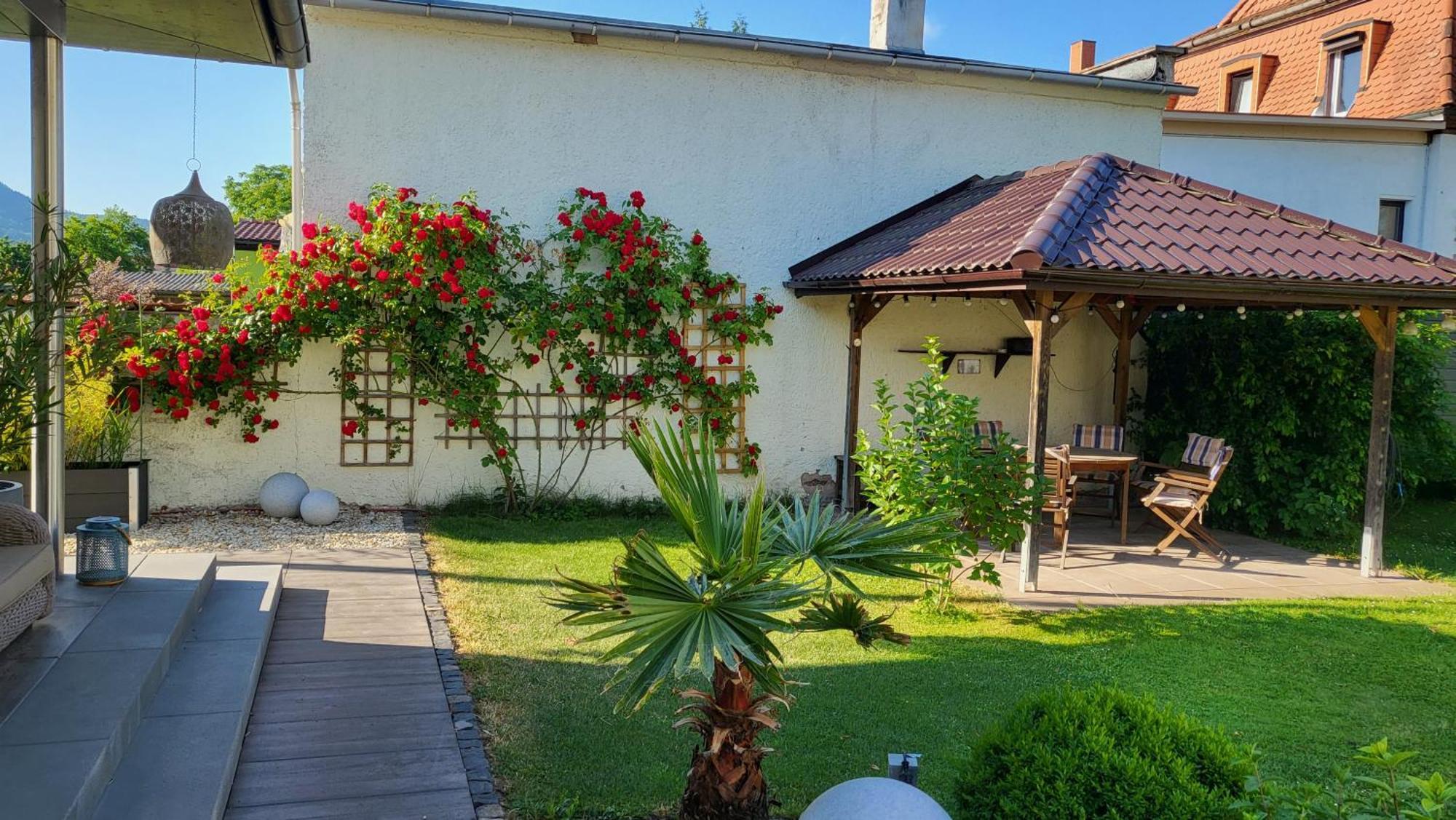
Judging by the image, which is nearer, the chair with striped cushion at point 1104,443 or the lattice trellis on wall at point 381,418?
the lattice trellis on wall at point 381,418

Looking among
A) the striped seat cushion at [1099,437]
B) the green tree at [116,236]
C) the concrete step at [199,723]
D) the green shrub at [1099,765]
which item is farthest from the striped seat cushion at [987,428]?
the green tree at [116,236]

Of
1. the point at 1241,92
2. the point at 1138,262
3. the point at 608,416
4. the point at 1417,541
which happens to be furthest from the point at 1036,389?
the point at 1241,92

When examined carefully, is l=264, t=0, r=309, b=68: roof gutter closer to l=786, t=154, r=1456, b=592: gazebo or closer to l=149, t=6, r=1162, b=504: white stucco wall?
l=149, t=6, r=1162, b=504: white stucco wall

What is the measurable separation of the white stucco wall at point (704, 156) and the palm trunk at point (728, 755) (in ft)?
21.2

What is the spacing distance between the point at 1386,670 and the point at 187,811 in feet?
18.9

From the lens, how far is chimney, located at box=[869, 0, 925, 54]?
412 inches

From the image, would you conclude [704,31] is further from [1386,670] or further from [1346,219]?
[1346,219]

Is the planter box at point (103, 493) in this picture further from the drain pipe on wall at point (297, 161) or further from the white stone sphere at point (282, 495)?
the drain pipe on wall at point (297, 161)

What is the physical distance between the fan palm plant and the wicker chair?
227cm

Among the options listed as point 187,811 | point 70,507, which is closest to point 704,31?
point 70,507

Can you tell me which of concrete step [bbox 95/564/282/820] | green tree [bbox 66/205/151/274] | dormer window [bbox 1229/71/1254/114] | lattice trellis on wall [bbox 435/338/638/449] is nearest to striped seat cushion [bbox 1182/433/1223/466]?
lattice trellis on wall [bbox 435/338/638/449]

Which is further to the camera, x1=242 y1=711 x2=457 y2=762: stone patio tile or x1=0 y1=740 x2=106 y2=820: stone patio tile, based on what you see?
x1=242 y1=711 x2=457 y2=762: stone patio tile

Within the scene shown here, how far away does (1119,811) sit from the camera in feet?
9.18

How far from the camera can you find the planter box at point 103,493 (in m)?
7.48
